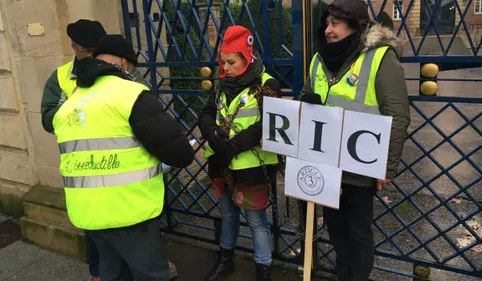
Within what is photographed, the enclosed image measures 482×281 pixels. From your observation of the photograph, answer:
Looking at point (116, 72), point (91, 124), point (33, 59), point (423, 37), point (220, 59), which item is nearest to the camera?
point (91, 124)

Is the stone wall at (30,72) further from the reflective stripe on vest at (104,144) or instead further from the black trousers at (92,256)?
the reflective stripe on vest at (104,144)

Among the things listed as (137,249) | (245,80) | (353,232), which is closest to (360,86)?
(245,80)

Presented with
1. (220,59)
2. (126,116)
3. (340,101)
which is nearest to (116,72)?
(126,116)

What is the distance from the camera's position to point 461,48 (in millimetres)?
2611

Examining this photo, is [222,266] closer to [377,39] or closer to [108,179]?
[108,179]

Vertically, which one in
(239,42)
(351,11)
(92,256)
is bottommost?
(92,256)

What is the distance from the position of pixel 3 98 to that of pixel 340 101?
11.4ft

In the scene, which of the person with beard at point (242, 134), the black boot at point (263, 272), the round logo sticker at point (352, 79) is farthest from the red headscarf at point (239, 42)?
the black boot at point (263, 272)

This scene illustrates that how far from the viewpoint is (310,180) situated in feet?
7.64

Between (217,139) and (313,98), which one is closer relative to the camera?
(313,98)

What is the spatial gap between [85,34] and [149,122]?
100 centimetres

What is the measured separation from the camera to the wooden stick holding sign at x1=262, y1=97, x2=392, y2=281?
6.86 ft

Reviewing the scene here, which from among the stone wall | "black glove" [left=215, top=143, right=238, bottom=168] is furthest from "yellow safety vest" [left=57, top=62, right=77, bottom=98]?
"black glove" [left=215, top=143, right=238, bottom=168]

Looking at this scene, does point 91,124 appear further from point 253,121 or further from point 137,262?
point 253,121
